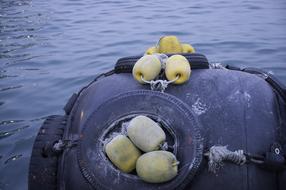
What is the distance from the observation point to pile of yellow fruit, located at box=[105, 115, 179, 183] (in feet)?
7.31

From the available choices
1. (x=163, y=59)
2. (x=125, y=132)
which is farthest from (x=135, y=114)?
(x=163, y=59)

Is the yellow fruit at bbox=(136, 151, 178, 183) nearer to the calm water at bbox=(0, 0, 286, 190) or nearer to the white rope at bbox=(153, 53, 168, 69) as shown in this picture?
the white rope at bbox=(153, 53, 168, 69)

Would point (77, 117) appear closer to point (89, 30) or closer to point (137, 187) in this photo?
point (137, 187)

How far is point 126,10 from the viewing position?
1172 centimetres

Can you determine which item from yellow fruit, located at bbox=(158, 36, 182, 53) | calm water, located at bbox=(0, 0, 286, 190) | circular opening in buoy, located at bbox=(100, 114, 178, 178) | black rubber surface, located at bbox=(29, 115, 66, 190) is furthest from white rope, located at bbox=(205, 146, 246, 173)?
calm water, located at bbox=(0, 0, 286, 190)

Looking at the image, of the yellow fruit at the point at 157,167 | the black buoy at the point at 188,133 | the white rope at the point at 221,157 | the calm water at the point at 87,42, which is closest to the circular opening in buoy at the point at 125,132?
the black buoy at the point at 188,133

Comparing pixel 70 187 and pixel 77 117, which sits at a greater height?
pixel 77 117

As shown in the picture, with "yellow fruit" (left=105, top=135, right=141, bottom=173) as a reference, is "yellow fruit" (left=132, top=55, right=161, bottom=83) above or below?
above

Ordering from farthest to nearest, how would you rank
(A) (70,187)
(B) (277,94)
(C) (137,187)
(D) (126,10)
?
(D) (126,10) < (B) (277,94) < (A) (70,187) < (C) (137,187)

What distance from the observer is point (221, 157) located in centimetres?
232

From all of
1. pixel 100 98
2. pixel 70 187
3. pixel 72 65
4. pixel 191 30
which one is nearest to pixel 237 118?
pixel 100 98

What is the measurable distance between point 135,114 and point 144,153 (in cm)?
31

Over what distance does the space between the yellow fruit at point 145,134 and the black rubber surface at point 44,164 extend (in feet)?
2.17

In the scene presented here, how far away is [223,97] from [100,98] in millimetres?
880
